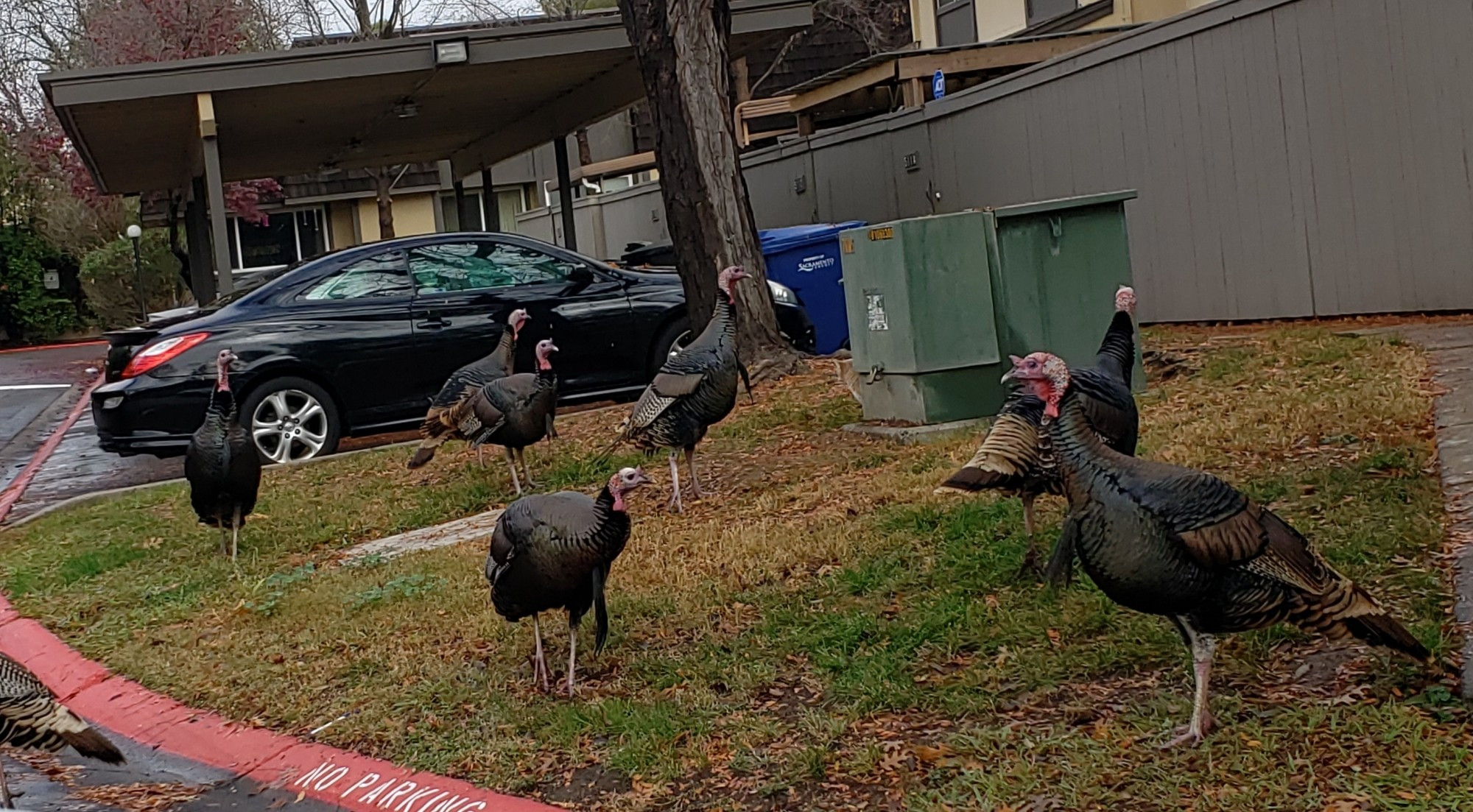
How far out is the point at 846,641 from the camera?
5.55m

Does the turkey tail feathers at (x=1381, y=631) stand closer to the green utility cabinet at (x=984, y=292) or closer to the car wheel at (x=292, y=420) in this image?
the green utility cabinet at (x=984, y=292)

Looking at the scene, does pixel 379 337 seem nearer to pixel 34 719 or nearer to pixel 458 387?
pixel 458 387

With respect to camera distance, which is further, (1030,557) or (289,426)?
(289,426)

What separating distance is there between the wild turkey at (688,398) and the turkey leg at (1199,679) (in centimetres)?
420

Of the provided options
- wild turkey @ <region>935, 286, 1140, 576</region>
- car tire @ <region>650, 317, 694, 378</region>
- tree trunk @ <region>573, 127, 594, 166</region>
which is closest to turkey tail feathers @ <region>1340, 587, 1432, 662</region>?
wild turkey @ <region>935, 286, 1140, 576</region>

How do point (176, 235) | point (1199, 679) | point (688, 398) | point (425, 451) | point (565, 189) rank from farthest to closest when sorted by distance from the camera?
point (176, 235)
point (565, 189)
point (425, 451)
point (688, 398)
point (1199, 679)

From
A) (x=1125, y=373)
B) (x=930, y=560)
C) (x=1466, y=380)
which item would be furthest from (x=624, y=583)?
(x=1466, y=380)

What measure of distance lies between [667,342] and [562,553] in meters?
7.13

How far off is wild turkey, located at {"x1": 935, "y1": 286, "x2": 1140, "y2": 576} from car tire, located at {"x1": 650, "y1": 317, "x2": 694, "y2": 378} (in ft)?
21.7

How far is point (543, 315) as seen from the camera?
12180mm

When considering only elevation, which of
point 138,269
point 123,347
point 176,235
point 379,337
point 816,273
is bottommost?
point 379,337

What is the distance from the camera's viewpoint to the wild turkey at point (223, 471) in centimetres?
834

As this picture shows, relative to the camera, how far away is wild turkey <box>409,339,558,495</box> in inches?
358

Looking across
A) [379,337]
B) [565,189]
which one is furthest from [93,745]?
[565,189]
